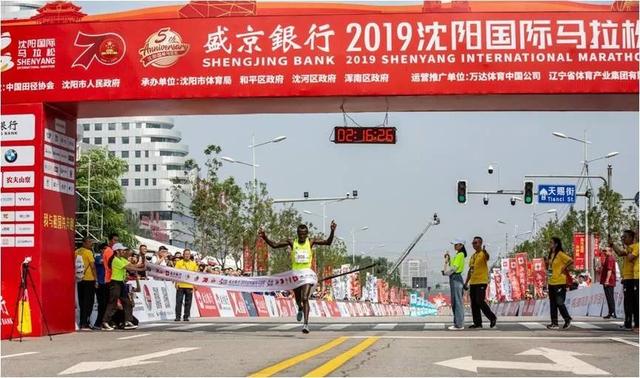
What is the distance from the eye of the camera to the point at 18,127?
2084cm

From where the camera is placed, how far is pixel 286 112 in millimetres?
22875

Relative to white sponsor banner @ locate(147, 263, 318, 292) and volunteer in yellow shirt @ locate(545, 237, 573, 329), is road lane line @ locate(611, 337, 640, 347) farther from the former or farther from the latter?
white sponsor banner @ locate(147, 263, 318, 292)

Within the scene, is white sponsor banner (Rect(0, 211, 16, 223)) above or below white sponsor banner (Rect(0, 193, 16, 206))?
below

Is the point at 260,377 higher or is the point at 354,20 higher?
the point at 354,20

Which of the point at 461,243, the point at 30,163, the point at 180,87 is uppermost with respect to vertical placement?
Answer: the point at 180,87

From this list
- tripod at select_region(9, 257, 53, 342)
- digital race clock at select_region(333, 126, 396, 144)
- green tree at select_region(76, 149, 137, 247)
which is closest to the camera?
tripod at select_region(9, 257, 53, 342)

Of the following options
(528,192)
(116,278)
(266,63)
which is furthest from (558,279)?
(528,192)

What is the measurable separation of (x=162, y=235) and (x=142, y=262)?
387 ft

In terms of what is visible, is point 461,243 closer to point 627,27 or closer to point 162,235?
point 627,27

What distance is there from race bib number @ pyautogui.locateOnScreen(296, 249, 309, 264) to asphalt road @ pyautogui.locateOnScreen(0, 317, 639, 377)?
1.38 m

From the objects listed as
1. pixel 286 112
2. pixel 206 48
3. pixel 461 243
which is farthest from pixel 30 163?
pixel 461 243

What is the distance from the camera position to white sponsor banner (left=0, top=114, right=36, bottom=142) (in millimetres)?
20719

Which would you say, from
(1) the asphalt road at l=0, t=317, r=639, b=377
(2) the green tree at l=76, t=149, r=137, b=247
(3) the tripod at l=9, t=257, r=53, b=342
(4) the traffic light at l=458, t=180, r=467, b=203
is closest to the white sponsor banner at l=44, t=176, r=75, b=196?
(3) the tripod at l=9, t=257, r=53, b=342

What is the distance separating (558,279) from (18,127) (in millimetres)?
11090
